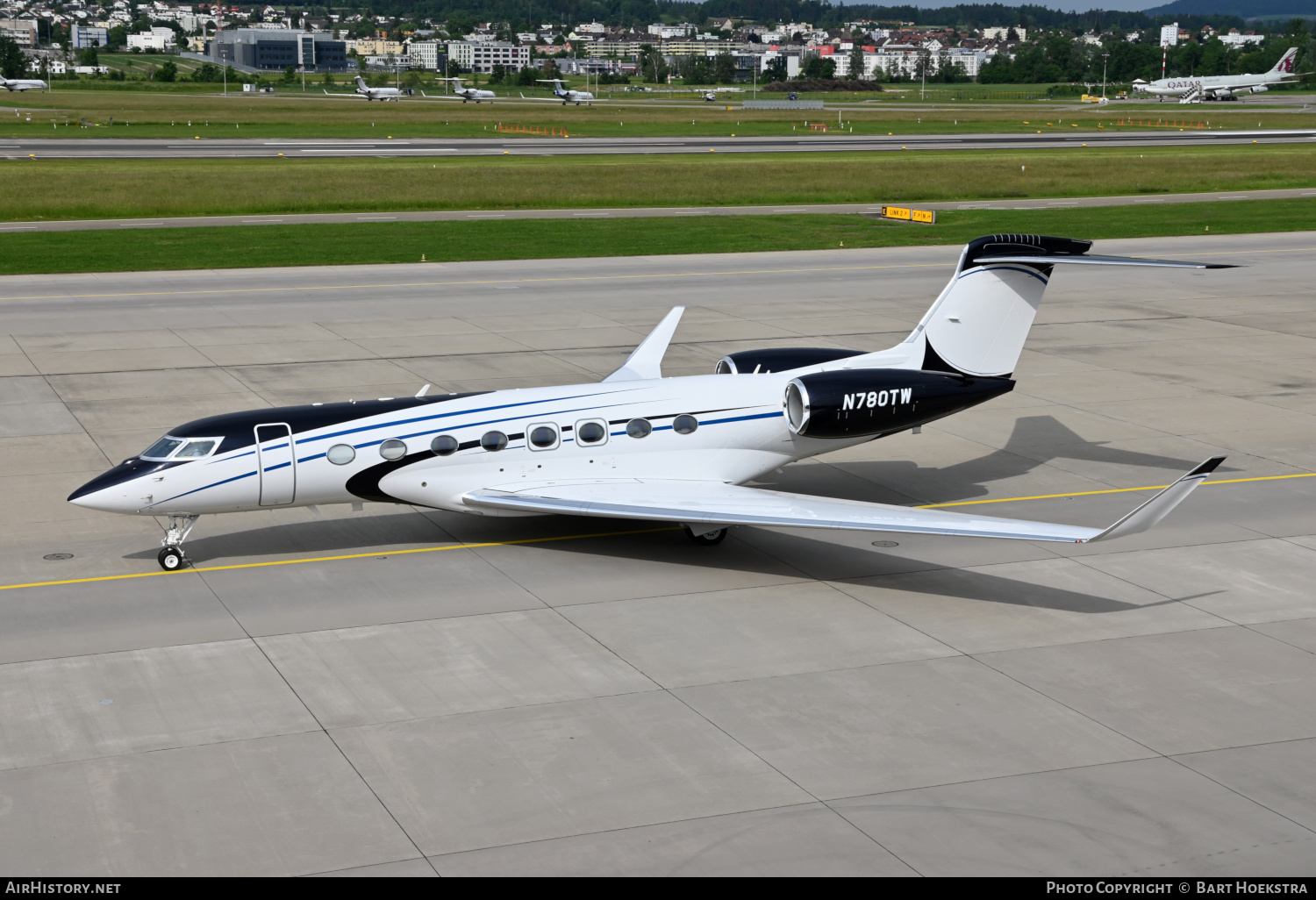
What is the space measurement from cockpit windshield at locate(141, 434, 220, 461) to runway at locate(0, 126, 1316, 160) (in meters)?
75.8

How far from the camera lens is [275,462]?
20.3 meters

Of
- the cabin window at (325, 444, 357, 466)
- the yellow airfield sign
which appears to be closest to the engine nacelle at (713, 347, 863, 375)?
the cabin window at (325, 444, 357, 466)

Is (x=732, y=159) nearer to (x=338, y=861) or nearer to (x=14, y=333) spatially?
(x=14, y=333)

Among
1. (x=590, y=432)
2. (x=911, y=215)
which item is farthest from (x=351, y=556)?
(x=911, y=215)

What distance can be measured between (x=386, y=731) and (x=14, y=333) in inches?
1100

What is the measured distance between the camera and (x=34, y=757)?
1429 centimetres

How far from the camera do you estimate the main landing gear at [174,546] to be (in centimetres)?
2025

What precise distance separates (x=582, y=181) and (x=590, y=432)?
59.0 m

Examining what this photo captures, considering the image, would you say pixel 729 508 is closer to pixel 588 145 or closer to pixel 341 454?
pixel 341 454

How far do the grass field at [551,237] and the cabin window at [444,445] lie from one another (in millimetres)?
33044

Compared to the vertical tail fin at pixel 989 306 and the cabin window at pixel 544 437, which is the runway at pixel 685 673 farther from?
the vertical tail fin at pixel 989 306

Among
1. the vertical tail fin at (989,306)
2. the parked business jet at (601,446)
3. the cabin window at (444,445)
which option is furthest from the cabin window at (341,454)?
the vertical tail fin at (989,306)

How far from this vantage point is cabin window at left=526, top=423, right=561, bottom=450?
21094 millimetres
